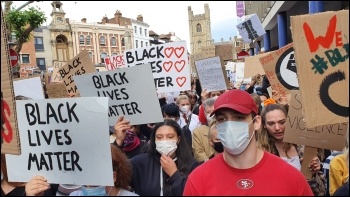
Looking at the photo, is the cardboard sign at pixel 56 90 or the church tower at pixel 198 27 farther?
the church tower at pixel 198 27

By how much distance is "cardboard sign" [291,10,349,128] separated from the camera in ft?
7.49

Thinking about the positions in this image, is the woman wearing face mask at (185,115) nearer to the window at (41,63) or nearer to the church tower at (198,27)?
the window at (41,63)

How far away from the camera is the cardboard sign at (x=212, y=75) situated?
24.0ft

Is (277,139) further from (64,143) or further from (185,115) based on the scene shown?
(185,115)

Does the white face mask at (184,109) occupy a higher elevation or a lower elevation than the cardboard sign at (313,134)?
lower

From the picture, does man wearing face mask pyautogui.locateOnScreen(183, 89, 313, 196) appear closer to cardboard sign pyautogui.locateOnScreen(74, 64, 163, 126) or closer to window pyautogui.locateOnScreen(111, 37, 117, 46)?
cardboard sign pyautogui.locateOnScreen(74, 64, 163, 126)

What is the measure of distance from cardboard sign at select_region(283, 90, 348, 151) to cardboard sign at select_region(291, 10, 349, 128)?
0.79 metres

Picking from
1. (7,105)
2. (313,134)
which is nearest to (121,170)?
(7,105)

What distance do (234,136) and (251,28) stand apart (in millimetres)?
9332

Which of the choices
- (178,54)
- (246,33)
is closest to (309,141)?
(178,54)

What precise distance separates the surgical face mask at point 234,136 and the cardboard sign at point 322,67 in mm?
372

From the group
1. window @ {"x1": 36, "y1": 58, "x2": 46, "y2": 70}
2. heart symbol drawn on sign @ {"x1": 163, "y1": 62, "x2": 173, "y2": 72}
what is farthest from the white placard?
window @ {"x1": 36, "y1": 58, "x2": 46, "y2": 70}

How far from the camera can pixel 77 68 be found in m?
5.93

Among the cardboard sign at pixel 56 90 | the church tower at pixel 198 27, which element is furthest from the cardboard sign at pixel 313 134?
the church tower at pixel 198 27
